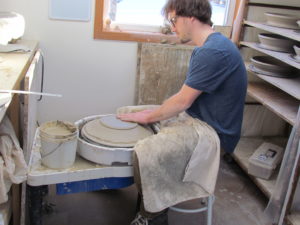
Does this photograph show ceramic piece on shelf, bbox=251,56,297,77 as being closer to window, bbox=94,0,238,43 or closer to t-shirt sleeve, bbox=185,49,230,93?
window, bbox=94,0,238,43

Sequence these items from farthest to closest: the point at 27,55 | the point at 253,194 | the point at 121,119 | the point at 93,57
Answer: the point at 93,57 → the point at 253,194 → the point at 27,55 → the point at 121,119

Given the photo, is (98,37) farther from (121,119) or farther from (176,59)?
(121,119)

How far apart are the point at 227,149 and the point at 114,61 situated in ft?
3.89

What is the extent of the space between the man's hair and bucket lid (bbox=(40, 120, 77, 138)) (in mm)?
734

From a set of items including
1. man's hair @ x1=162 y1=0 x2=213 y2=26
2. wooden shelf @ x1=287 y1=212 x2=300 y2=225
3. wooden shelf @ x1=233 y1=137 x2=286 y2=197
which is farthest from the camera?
wooden shelf @ x1=233 y1=137 x2=286 y2=197

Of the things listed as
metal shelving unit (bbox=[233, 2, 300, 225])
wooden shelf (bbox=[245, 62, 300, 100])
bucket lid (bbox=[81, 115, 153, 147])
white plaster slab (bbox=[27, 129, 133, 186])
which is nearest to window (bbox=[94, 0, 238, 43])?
metal shelving unit (bbox=[233, 2, 300, 225])

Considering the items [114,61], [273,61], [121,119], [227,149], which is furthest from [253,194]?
[114,61]

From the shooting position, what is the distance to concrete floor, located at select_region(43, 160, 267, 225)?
6.49ft

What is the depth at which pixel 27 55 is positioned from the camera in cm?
195

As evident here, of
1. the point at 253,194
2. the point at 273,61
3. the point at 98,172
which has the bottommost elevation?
the point at 253,194

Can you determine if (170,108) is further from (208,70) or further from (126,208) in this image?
(126,208)

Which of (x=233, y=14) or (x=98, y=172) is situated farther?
(x=233, y=14)

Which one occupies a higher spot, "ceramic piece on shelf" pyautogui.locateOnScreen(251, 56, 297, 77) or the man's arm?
"ceramic piece on shelf" pyautogui.locateOnScreen(251, 56, 297, 77)

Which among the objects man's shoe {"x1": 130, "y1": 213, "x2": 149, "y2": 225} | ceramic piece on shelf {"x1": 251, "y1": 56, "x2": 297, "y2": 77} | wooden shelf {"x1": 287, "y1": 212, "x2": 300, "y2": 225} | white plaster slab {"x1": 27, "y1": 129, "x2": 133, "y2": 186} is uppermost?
ceramic piece on shelf {"x1": 251, "y1": 56, "x2": 297, "y2": 77}
